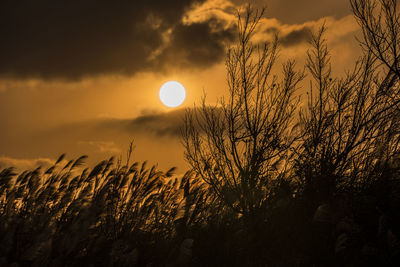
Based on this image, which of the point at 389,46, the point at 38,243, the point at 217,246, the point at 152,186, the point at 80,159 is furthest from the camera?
the point at 389,46

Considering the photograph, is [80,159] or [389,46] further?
[389,46]

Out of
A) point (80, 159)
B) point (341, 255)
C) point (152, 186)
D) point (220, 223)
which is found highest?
point (80, 159)

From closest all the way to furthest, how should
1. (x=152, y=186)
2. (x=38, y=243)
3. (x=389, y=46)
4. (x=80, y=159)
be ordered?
(x=38, y=243)
(x=152, y=186)
(x=80, y=159)
(x=389, y=46)

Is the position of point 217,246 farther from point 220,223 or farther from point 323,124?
point 323,124

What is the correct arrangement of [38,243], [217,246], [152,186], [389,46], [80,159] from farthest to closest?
[389,46] → [80,159] → [152,186] → [217,246] → [38,243]

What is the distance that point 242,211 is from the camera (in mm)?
6965

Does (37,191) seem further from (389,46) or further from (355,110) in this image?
(389,46)

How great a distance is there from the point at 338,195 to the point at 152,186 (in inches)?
128

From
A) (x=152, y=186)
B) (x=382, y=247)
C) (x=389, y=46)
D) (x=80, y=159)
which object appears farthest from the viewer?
(x=389, y=46)

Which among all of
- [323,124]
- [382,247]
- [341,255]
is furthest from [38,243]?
[323,124]

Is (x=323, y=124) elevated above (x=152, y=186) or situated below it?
above

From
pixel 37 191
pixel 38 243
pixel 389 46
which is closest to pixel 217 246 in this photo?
pixel 38 243

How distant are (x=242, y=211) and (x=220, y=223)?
52cm

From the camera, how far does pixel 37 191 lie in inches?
255
